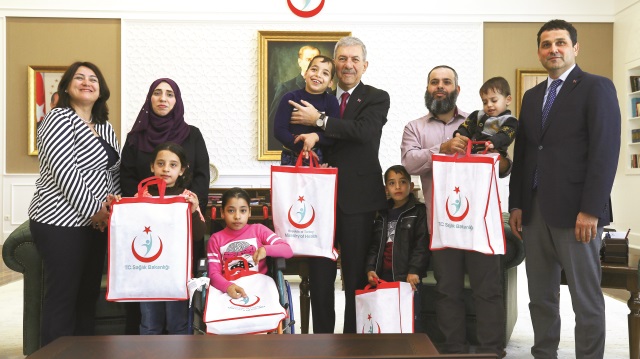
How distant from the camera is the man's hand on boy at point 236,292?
8.55 ft

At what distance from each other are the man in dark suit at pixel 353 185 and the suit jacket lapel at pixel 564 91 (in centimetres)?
76

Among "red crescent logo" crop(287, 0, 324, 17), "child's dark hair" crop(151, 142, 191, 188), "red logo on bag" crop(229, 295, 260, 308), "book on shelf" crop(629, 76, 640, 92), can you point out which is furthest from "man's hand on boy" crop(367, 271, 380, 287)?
"book on shelf" crop(629, 76, 640, 92)

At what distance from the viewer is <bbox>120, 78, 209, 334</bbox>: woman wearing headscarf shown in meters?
2.92

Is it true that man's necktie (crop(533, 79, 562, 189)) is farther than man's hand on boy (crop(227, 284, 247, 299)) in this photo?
Yes

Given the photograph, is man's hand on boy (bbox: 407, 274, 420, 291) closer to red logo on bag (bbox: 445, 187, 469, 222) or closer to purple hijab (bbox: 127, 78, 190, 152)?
red logo on bag (bbox: 445, 187, 469, 222)

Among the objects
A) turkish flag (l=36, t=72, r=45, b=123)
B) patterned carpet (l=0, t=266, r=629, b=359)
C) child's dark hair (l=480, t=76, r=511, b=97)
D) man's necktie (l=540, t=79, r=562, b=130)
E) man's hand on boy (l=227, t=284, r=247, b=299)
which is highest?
turkish flag (l=36, t=72, r=45, b=123)

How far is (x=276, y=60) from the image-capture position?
8.28 meters

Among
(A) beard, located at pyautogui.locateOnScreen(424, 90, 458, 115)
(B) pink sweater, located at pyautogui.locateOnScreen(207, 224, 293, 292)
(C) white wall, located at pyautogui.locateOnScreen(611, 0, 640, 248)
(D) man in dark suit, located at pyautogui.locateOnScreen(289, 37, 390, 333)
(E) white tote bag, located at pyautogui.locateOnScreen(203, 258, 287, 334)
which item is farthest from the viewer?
(C) white wall, located at pyautogui.locateOnScreen(611, 0, 640, 248)

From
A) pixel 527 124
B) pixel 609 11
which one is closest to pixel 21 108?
pixel 527 124

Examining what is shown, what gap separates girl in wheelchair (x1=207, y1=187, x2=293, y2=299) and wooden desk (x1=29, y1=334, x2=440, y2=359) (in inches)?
26.6

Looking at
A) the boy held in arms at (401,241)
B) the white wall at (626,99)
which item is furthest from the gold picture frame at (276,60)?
the boy held in arms at (401,241)

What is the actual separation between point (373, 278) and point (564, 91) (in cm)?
121

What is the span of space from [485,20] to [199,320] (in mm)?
7001

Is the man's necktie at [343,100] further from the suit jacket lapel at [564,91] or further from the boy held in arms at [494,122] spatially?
the suit jacket lapel at [564,91]
